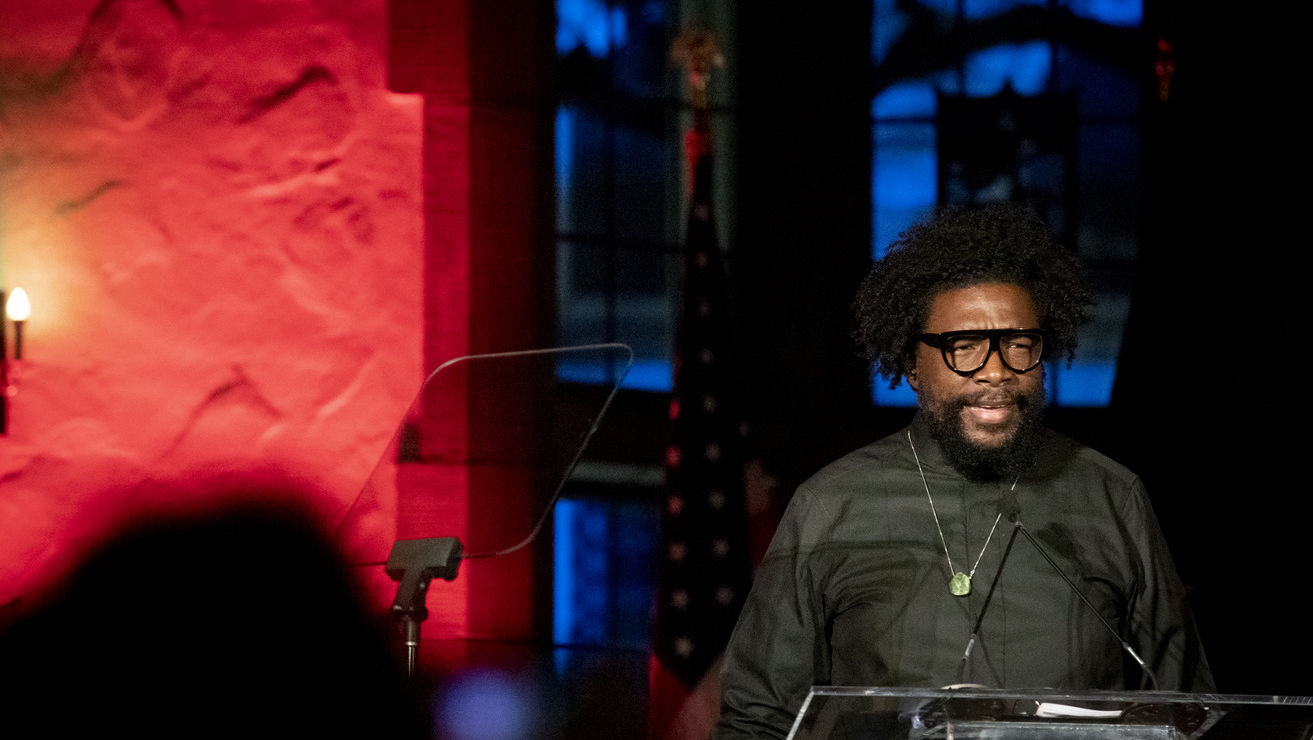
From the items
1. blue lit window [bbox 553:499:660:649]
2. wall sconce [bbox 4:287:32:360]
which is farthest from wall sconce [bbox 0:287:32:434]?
blue lit window [bbox 553:499:660:649]

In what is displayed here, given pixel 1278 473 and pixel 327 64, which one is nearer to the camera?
pixel 327 64

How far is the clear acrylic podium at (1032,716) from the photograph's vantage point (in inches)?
58.2

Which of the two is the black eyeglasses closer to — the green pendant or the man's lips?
the man's lips

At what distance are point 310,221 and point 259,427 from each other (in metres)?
0.57

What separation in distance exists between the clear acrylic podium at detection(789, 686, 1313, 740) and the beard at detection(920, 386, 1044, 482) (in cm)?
79

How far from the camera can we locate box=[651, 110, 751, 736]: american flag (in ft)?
13.8

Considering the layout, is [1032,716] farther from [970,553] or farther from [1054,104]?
[1054,104]

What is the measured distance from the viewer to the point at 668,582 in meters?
4.23

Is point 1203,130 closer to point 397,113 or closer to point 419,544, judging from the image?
point 397,113

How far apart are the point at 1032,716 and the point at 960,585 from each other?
28.1 inches

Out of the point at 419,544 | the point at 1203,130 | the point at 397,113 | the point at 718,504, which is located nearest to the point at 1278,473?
the point at 1203,130

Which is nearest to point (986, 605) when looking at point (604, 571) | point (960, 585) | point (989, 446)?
point (960, 585)

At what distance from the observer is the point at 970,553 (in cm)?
228

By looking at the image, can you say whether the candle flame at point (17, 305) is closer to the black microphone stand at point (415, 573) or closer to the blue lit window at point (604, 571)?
the black microphone stand at point (415, 573)
